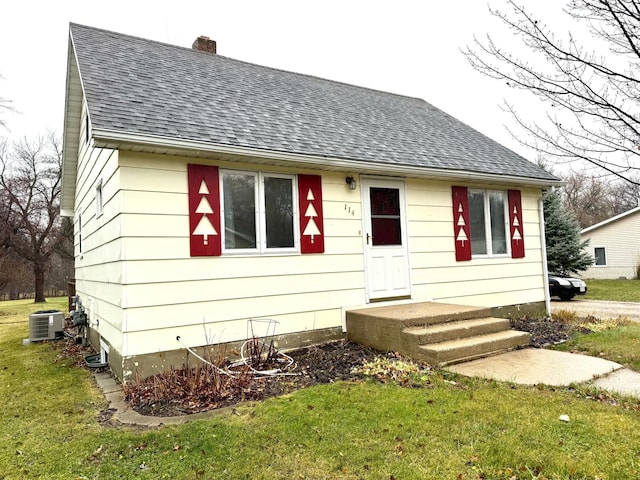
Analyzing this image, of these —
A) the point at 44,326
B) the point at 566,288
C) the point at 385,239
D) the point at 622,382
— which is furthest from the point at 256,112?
the point at 566,288

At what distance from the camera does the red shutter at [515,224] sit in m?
8.61

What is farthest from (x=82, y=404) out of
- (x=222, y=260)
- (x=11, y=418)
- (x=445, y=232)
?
(x=445, y=232)

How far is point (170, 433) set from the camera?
351cm

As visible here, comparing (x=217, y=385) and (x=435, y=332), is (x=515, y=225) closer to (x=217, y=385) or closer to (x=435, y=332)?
(x=435, y=332)

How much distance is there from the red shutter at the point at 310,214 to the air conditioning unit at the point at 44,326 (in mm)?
6238

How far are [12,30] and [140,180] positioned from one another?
1654cm

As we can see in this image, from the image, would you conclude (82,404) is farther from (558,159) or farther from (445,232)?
(445,232)

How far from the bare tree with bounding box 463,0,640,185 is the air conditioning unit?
9312 mm

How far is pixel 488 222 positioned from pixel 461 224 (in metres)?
0.83

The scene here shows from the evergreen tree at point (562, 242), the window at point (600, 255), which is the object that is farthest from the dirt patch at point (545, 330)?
the window at point (600, 255)

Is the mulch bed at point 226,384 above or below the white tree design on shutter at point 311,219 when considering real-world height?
below

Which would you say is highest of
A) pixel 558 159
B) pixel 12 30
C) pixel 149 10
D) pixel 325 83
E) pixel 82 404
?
pixel 12 30

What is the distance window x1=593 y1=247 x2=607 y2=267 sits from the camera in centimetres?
2350

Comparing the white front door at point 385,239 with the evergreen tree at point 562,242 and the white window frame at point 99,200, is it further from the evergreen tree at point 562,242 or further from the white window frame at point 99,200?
the evergreen tree at point 562,242
